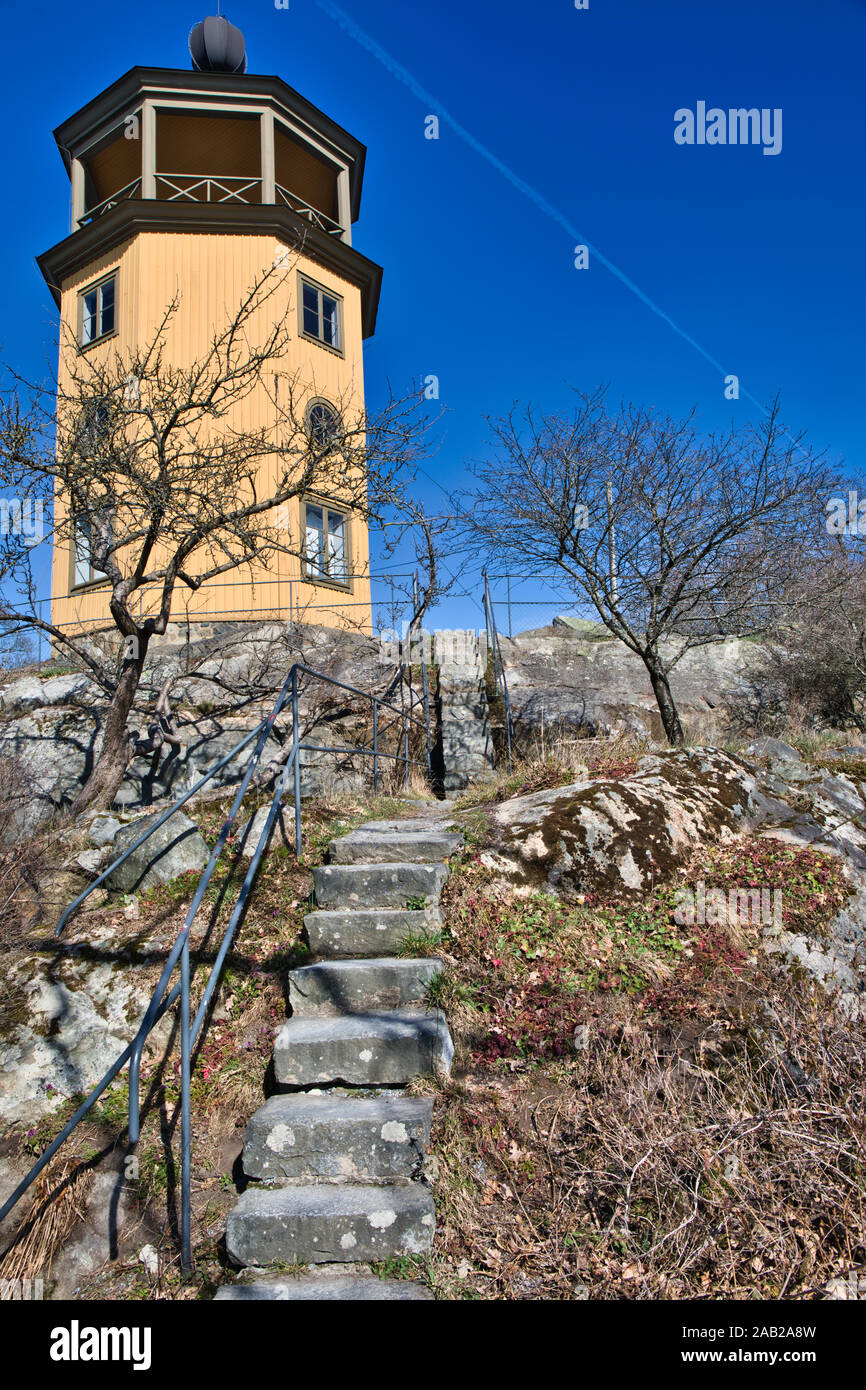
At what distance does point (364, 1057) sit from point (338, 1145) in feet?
1.52

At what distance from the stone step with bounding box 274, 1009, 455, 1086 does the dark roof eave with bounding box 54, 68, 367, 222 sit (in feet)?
59.4

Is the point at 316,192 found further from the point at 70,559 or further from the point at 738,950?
the point at 738,950

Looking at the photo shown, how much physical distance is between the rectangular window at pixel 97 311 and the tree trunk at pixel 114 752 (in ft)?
31.9

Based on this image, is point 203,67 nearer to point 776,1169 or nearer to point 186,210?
point 186,210

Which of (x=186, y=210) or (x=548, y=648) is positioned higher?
(x=186, y=210)

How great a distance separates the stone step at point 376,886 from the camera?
497 cm

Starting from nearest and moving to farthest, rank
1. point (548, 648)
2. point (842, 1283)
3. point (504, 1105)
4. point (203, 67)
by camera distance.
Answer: point (842, 1283) < point (504, 1105) < point (548, 648) < point (203, 67)

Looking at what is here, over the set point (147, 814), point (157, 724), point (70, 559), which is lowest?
point (147, 814)

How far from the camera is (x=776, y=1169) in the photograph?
308cm

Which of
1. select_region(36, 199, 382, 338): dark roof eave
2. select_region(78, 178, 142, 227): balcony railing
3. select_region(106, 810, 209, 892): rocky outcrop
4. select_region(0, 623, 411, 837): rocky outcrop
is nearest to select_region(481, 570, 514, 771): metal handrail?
select_region(0, 623, 411, 837): rocky outcrop

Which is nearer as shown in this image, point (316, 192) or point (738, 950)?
point (738, 950)

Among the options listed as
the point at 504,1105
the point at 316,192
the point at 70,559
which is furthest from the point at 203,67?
the point at 504,1105

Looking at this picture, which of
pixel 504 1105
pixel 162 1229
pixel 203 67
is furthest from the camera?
pixel 203 67
